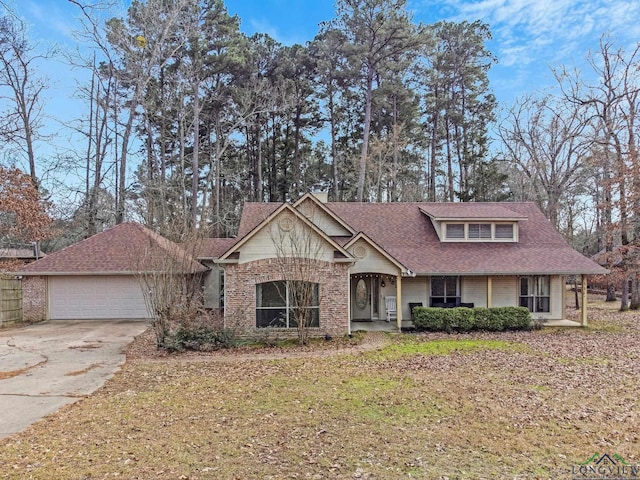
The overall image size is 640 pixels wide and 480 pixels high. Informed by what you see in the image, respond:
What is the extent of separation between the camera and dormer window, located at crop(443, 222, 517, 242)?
18203 mm

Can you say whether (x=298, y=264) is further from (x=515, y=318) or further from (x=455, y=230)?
(x=515, y=318)

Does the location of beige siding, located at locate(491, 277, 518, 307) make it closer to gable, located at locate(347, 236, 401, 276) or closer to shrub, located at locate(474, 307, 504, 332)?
shrub, located at locate(474, 307, 504, 332)

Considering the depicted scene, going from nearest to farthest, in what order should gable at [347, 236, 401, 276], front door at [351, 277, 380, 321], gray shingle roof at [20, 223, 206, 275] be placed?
gable at [347, 236, 401, 276] < front door at [351, 277, 380, 321] < gray shingle roof at [20, 223, 206, 275]

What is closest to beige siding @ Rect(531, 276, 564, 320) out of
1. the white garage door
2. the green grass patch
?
the green grass patch

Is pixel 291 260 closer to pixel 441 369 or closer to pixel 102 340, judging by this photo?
pixel 441 369

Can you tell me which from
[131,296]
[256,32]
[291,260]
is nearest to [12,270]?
[131,296]

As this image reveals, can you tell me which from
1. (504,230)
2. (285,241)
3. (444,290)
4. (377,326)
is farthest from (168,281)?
(504,230)

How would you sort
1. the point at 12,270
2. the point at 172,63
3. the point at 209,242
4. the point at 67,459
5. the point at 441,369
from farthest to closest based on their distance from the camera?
the point at 172,63 → the point at 209,242 → the point at 12,270 → the point at 441,369 → the point at 67,459

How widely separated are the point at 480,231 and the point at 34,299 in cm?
1998

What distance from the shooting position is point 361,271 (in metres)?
15.9

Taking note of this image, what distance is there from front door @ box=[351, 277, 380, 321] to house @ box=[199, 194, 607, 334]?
43 mm

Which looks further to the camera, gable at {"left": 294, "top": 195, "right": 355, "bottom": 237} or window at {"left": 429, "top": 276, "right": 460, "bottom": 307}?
window at {"left": 429, "top": 276, "right": 460, "bottom": 307}

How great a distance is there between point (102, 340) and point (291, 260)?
6.97 metres

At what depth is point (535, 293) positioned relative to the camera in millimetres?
17328
